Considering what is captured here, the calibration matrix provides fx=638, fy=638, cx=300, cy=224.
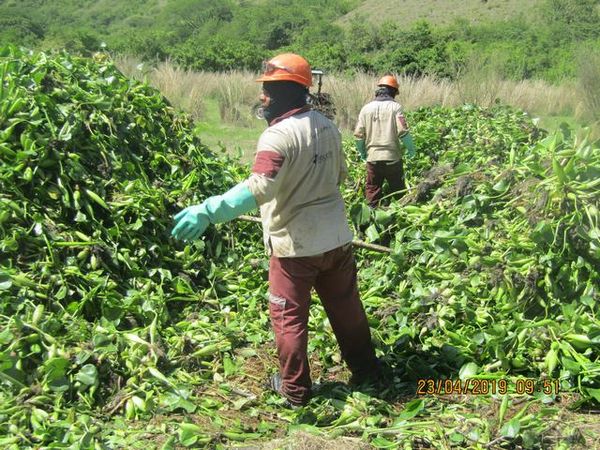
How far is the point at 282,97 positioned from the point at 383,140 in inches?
118

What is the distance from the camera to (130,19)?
58.0 m

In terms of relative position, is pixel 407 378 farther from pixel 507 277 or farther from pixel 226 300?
pixel 226 300

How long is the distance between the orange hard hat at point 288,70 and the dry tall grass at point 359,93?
10.9 metres

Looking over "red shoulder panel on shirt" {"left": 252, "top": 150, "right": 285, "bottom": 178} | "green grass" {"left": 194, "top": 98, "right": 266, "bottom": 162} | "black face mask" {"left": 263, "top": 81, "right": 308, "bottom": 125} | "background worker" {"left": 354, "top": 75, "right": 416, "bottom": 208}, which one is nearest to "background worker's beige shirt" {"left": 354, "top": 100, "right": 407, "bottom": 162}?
"background worker" {"left": 354, "top": 75, "right": 416, "bottom": 208}

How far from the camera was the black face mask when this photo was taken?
294 centimetres

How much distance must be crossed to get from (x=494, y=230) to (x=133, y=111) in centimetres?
286

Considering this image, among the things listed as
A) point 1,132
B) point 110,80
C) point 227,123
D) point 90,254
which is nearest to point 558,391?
point 90,254

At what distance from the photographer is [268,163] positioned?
279cm

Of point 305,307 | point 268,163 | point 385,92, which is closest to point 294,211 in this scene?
point 268,163

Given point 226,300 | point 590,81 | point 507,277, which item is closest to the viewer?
point 507,277

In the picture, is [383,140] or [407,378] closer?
[407,378]

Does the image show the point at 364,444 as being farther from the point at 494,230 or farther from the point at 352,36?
the point at 352,36

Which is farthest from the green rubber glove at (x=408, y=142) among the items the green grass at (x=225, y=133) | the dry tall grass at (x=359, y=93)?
the dry tall grass at (x=359, y=93)

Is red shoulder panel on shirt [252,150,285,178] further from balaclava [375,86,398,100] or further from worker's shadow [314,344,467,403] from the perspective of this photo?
balaclava [375,86,398,100]
